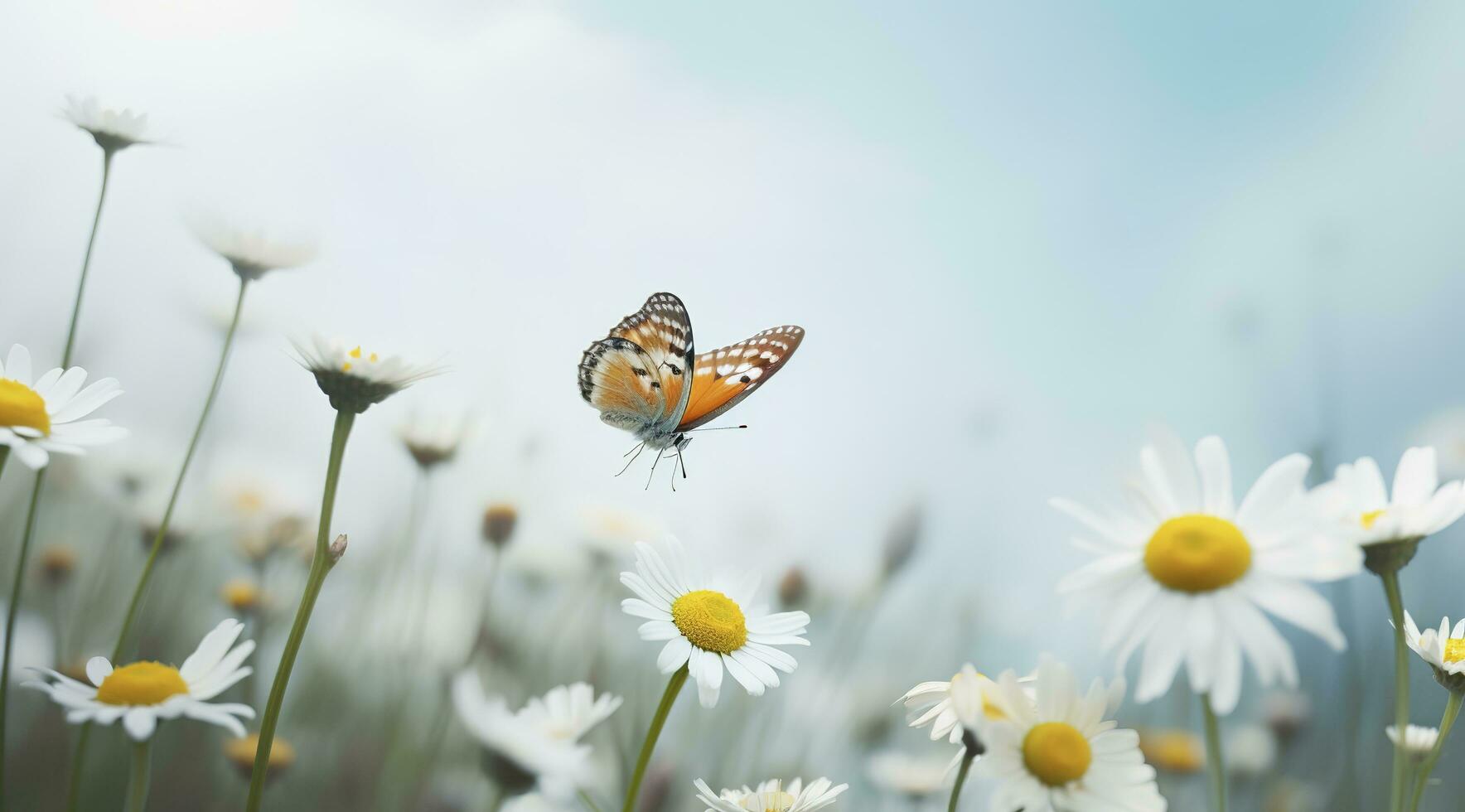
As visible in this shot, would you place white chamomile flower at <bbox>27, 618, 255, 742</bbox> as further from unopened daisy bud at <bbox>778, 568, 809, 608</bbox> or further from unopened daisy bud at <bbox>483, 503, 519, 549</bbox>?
unopened daisy bud at <bbox>778, 568, 809, 608</bbox>

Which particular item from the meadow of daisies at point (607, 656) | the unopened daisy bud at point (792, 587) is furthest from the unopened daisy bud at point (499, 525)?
the unopened daisy bud at point (792, 587)

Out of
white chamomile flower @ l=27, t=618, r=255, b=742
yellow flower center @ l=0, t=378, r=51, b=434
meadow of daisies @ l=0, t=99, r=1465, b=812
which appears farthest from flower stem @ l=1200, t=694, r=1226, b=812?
yellow flower center @ l=0, t=378, r=51, b=434

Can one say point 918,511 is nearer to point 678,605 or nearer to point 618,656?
point 618,656

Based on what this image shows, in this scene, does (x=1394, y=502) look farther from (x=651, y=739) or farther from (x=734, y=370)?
(x=734, y=370)

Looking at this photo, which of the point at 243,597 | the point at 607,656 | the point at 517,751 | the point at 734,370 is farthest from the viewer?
the point at 607,656

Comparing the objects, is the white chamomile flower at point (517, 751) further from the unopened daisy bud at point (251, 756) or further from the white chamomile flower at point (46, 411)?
the unopened daisy bud at point (251, 756)

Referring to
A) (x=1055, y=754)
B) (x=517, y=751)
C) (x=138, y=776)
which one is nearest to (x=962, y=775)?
(x=1055, y=754)
